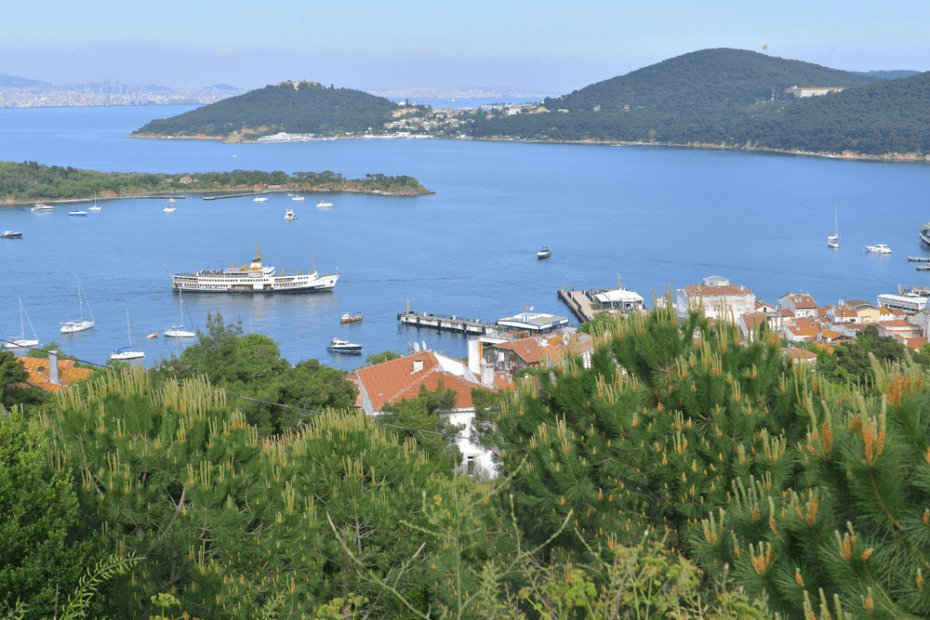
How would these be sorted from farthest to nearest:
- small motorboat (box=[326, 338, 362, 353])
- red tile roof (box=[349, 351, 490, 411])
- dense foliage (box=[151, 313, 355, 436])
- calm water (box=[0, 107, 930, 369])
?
1. calm water (box=[0, 107, 930, 369])
2. small motorboat (box=[326, 338, 362, 353])
3. red tile roof (box=[349, 351, 490, 411])
4. dense foliage (box=[151, 313, 355, 436])

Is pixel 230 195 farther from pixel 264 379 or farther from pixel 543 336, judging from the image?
pixel 264 379

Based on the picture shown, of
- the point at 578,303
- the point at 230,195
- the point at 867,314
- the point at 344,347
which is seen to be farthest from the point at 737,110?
the point at 344,347

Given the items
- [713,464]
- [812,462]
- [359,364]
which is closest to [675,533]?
[713,464]

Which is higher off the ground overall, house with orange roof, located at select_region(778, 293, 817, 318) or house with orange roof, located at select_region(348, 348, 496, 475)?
house with orange roof, located at select_region(348, 348, 496, 475)

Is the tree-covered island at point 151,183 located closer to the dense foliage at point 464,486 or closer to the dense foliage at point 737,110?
the dense foliage at point 737,110

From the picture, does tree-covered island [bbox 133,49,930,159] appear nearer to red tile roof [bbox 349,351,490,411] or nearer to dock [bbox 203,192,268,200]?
dock [bbox 203,192,268,200]

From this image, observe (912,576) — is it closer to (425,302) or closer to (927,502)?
(927,502)

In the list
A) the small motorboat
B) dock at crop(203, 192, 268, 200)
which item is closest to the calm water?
the small motorboat
